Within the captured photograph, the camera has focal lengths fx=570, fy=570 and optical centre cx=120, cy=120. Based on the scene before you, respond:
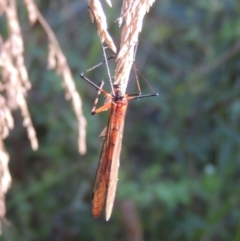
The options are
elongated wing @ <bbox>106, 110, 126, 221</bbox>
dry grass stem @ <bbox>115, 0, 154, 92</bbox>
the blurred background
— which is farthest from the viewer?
the blurred background

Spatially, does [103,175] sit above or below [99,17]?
below

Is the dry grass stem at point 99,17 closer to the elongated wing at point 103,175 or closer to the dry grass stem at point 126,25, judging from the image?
the dry grass stem at point 126,25

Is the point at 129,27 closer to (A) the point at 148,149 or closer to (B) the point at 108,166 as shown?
(B) the point at 108,166

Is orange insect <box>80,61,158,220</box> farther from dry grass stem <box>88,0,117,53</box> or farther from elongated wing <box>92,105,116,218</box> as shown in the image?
dry grass stem <box>88,0,117,53</box>

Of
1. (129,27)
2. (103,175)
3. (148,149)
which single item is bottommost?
(148,149)

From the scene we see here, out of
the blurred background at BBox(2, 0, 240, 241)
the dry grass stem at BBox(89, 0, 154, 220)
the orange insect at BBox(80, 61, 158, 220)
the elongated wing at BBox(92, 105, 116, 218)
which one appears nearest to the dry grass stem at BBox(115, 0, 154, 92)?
the dry grass stem at BBox(89, 0, 154, 220)

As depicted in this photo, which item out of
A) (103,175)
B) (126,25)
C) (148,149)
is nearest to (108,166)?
(103,175)

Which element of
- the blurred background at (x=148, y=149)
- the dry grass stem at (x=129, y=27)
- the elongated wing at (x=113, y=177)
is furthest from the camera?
the blurred background at (x=148, y=149)

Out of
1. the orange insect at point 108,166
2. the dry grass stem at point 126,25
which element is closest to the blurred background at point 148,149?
the orange insect at point 108,166

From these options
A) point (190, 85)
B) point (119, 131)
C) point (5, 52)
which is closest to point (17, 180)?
point (190, 85)
